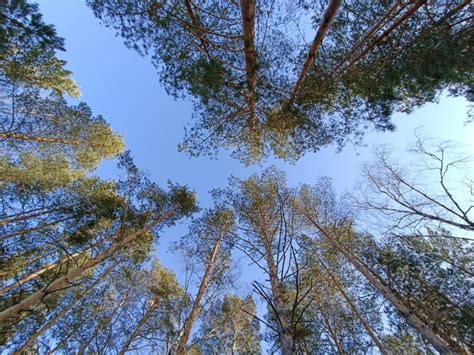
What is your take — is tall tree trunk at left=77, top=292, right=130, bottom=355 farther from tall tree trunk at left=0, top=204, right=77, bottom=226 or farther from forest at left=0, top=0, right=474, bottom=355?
tall tree trunk at left=0, top=204, right=77, bottom=226

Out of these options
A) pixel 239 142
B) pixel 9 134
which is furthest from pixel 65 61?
pixel 239 142

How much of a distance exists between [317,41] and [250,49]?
133cm

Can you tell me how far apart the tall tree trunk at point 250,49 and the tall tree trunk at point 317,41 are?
3.22 feet

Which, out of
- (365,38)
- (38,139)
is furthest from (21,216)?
(365,38)

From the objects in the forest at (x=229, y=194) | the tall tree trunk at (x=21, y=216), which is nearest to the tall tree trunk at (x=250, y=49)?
the forest at (x=229, y=194)

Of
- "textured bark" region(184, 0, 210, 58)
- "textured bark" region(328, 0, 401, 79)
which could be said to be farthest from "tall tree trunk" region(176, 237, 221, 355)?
"textured bark" region(328, 0, 401, 79)

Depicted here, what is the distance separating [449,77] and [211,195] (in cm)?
753

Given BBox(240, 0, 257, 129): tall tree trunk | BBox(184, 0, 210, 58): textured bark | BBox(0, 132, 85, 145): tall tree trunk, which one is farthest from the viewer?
BBox(0, 132, 85, 145): tall tree trunk

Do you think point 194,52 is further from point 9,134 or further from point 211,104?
point 9,134

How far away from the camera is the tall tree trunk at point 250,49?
4609 mm

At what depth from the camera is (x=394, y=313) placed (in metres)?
8.15

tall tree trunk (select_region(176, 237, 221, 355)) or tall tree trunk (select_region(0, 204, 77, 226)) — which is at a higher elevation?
tall tree trunk (select_region(0, 204, 77, 226))

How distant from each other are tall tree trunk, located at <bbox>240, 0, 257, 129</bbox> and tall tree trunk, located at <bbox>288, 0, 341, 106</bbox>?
98 centimetres

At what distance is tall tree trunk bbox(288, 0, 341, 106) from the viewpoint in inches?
174
